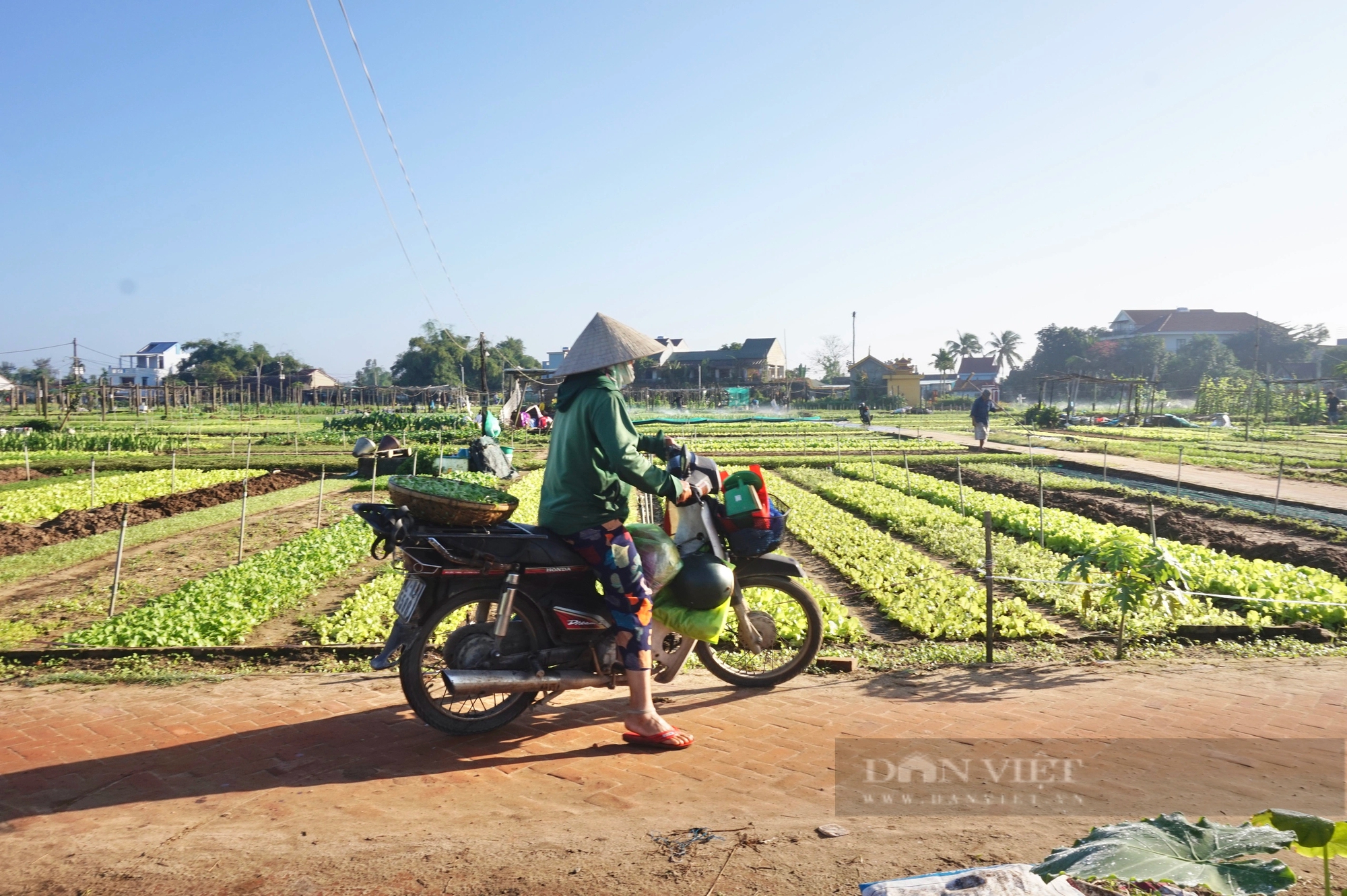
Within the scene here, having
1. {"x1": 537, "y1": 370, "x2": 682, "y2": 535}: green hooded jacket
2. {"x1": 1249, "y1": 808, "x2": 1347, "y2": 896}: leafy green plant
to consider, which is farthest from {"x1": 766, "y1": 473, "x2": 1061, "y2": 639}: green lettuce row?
{"x1": 1249, "y1": 808, "x2": 1347, "y2": 896}: leafy green plant

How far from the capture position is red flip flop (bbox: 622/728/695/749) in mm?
4637

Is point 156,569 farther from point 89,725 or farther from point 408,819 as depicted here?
point 408,819

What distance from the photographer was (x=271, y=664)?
6301 millimetres

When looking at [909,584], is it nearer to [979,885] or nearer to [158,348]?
[979,885]

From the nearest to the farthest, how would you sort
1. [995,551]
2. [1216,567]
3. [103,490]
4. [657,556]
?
1. [657,556]
2. [1216,567]
3. [995,551]
4. [103,490]

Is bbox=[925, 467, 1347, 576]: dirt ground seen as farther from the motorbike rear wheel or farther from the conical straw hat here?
the motorbike rear wheel

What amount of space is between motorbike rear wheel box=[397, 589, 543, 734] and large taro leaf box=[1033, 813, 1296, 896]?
322cm

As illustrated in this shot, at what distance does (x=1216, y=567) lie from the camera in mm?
9078

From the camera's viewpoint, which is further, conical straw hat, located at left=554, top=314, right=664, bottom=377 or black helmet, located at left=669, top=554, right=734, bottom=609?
black helmet, located at left=669, top=554, right=734, bottom=609

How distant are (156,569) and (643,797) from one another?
8300 millimetres

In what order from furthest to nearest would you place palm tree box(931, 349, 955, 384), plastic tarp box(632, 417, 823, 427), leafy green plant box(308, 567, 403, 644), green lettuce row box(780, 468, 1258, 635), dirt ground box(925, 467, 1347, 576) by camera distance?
1. palm tree box(931, 349, 955, 384)
2. plastic tarp box(632, 417, 823, 427)
3. dirt ground box(925, 467, 1347, 576)
4. green lettuce row box(780, 468, 1258, 635)
5. leafy green plant box(308, 567, 403, 644)

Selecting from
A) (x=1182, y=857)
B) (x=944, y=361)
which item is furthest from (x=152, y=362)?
(x=1182, y=857)

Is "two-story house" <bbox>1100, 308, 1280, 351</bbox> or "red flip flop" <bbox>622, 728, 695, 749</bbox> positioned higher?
"two-story house" <bbox>1100, 308, 1280, 351</bbox>
